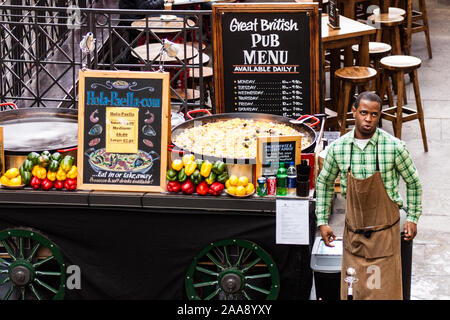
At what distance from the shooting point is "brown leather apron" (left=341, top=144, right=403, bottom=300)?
5582 millimetres

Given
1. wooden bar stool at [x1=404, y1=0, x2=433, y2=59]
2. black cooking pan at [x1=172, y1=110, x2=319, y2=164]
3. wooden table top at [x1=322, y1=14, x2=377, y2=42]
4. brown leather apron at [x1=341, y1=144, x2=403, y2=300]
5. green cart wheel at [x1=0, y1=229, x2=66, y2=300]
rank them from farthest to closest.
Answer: wooden bar stool at [x1=404, y1=0, x2=433, y2=59] < wooden table top at [x1=322, y1=14, x2=377, y2=42] < black cooking pan at [x1=172, y1=110, x2=319, y2=164] < green cart wheel at [x1=0, y1=229, x2=66, y2=300] < brown leather apron at [x1=341, y1=144, x2=403, y2=300]

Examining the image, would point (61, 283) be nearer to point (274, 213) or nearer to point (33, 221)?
point (33, 221)

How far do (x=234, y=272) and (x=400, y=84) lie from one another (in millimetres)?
4449

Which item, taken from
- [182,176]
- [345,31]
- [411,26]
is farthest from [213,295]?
[411,26]

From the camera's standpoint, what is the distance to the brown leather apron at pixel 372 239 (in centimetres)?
558

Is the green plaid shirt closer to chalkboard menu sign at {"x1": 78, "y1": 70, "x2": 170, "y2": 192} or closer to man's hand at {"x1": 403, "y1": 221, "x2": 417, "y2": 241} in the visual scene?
man's hand at {"x1": 403, "y1": 221, "x2": 417, "y2": 241}

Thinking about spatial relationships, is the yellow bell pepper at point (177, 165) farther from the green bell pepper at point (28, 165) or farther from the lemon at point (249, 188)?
the green bell pepper at point (28, 165)

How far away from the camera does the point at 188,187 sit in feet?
20.1

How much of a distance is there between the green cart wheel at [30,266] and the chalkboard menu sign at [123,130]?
586 millimetres

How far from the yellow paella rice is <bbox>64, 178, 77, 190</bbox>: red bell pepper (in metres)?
0.85

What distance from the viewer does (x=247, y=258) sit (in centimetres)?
633

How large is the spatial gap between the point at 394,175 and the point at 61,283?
2606 mm

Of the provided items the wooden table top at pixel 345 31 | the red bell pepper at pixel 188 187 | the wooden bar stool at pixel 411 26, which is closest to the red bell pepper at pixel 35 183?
the red bell pepper at pixel 188 187

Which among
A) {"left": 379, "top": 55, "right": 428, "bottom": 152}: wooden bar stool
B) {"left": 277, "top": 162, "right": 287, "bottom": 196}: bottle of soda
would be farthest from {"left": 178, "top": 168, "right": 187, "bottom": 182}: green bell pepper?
{"left": 379, "top": 55, "right": 428, "bottom": 152}: wooden bar stool
